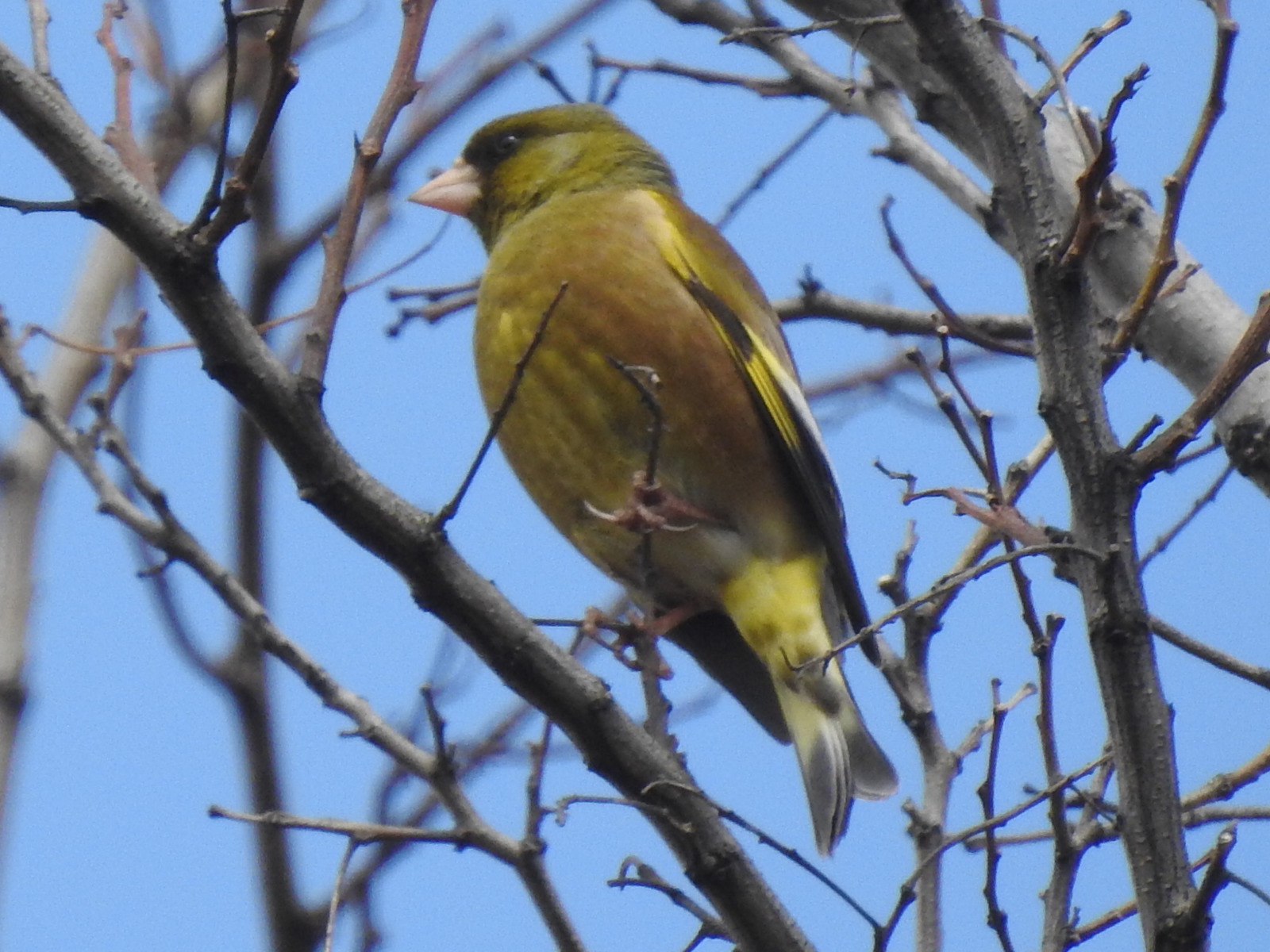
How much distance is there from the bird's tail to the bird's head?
5.65 feet

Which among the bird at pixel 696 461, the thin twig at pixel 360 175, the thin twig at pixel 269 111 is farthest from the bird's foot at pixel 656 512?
the thin twig at pixel 269 111

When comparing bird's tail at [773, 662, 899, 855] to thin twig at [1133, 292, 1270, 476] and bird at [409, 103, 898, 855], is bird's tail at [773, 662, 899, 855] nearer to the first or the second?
bird at [409, 103, 898, 855]

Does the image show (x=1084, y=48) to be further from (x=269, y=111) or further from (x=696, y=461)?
(x=696, y=461)

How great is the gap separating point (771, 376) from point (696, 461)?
1.01ft

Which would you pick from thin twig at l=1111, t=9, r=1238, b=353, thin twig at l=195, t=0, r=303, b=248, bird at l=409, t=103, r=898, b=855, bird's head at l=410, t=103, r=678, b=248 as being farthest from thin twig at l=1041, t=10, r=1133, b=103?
bird's head at l=410, t=103, r=678, b=248

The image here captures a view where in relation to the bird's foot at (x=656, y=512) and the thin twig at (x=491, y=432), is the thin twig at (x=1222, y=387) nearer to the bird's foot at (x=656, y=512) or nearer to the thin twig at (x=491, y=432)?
the thin twig at (x=491, y=432)

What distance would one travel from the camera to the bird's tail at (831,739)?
364 centimetres

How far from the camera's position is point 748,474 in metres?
3.93

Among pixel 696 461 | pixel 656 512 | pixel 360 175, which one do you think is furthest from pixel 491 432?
pixel 696 461

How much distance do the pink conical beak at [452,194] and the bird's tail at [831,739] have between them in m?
1.96

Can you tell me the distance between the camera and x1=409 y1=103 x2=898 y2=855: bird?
3.76m

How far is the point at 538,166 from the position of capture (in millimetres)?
5016

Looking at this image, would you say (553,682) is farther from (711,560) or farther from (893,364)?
(893,364)

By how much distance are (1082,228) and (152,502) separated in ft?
6.23
